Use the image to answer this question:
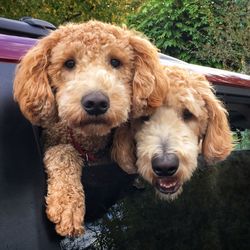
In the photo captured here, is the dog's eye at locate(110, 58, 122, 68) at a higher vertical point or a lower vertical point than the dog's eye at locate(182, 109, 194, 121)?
higher

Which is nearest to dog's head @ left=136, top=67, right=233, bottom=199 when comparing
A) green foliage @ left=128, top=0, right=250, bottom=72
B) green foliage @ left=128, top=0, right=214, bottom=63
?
green foliage @ left=128, top=0, right=250, bottom=72

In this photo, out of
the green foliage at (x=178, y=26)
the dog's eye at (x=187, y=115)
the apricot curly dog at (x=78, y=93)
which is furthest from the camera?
the green foliage at (x=178, y=26)

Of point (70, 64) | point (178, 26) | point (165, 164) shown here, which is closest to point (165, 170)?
point (165, 164)

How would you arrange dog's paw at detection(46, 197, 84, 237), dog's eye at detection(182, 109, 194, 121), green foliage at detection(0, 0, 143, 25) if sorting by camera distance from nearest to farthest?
dog's paw at detection(46, 197, 84, 237) < dog's eye at detection(182, 109, 194, 121) < green foliage at detection(0, 0, 143, 25)

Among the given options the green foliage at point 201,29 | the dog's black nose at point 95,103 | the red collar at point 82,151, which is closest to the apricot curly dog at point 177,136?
the red collar at point 82,151

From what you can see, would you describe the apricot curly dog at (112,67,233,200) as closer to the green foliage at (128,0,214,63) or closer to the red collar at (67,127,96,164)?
the red collar at (67,127,96,164)

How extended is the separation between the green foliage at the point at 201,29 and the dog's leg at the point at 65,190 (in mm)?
8470

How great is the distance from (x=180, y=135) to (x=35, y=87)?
0.58m

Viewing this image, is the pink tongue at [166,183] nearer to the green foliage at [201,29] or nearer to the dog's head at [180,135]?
the dog's head at [180,135]

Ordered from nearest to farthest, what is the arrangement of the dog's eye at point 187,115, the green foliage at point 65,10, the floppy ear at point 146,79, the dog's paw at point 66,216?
the dog's paw at point 66,216, the floppy ear at point 146,79, the dog's eye at point 187,115, the green foliage at point 65,10

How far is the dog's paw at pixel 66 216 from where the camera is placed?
6.71ft

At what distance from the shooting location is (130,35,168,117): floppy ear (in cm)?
230

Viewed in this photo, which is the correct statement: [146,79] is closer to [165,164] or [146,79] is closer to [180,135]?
[180,135]

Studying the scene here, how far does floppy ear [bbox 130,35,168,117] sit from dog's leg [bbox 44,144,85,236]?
0.31 metres
